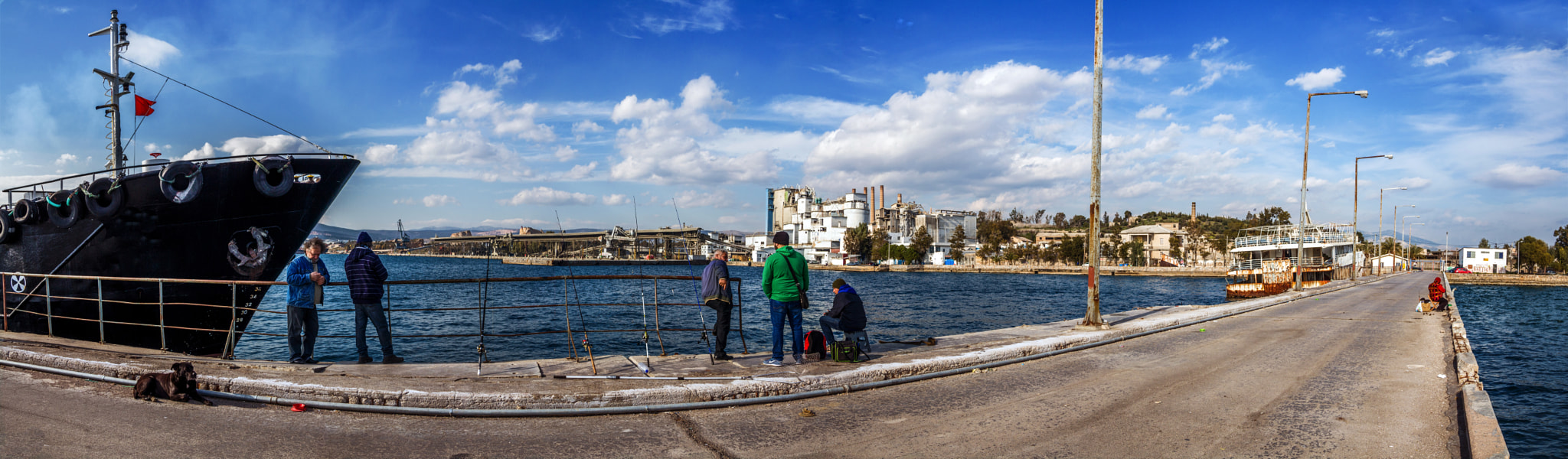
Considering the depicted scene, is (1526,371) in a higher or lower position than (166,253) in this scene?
lower

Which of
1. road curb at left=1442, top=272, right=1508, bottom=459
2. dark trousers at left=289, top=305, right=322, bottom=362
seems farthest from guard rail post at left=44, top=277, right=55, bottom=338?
road curb at left=1442, top=272, right=1508, bottom=459

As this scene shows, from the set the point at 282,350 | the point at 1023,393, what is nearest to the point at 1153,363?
the point at 1023,393

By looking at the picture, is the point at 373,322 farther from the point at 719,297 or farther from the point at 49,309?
the point at 49,309

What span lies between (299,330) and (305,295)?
409 millimetres

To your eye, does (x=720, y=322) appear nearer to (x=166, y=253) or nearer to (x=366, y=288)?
(x=366, y=288)

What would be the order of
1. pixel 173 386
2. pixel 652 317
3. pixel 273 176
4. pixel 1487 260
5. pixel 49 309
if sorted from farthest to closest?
pixel 1487 260
pixel 652 317
pixel 273 176
pixel 49 309
pixel 173 386

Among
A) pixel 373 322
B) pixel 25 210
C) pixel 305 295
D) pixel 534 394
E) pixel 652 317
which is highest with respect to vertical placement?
pixel 25 210

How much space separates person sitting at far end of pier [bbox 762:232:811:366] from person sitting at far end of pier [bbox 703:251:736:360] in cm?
46

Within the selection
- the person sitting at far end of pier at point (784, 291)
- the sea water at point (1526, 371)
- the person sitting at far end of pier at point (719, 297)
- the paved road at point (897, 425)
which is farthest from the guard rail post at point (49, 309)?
the sea water at point (1526, 371)

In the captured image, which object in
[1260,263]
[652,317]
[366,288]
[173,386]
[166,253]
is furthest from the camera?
[1260,263]

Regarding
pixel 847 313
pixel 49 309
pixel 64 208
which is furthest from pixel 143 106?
pixel 847 313

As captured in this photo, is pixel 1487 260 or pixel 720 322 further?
pixel 1487 260

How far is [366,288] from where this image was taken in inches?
303

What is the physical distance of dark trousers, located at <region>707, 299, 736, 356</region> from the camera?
7.77m
